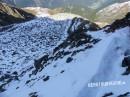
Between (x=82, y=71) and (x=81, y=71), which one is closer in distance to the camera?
(x=82, y=71)

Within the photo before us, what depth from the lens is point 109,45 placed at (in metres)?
47.5

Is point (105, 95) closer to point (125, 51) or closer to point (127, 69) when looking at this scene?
point (127, 69)

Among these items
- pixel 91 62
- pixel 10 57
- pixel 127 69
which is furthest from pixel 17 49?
pixel 127 69
